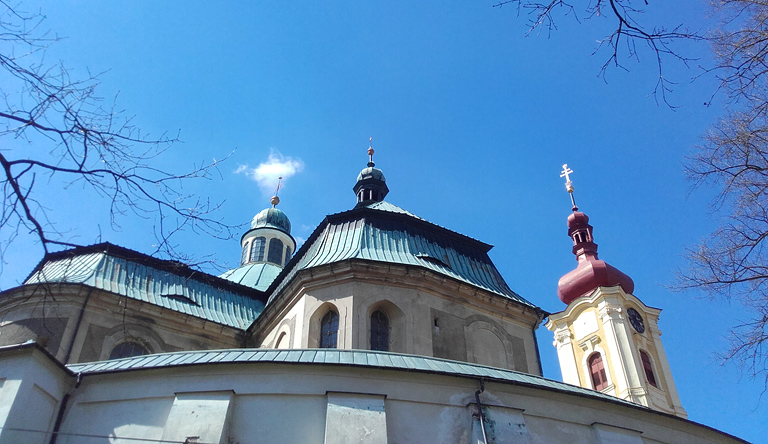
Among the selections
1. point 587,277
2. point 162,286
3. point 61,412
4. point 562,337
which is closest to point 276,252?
point 162,286

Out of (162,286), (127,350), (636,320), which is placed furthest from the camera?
(636,320)

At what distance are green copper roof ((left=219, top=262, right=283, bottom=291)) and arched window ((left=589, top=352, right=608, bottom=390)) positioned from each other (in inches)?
523

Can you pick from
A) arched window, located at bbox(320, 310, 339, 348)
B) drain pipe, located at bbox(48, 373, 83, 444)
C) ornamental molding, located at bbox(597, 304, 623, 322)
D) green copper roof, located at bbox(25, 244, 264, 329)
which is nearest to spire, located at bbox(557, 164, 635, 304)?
A: ornamental molding, located at bbox(597, 304, 623, 322)

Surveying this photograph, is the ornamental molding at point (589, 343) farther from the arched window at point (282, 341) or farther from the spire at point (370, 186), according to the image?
the arched window at point (282, 341)

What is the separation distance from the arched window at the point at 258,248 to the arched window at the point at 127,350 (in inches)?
562

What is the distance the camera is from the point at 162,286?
1769cm

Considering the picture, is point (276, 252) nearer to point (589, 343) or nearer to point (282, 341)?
point (589, 343)

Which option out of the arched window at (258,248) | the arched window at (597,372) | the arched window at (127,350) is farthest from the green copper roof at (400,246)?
the arched window at (258,248)

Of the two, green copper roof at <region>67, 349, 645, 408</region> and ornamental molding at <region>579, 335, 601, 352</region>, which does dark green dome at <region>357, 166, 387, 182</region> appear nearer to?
ornamental molding at <region>579, 335, 601, 352</region>

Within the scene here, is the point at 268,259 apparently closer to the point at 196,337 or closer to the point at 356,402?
the point at 196,337

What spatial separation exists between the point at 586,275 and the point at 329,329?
1749cm

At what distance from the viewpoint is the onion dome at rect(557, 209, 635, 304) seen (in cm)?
2852

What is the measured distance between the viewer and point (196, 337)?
16672 mm

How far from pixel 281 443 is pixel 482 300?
746 centimetres
